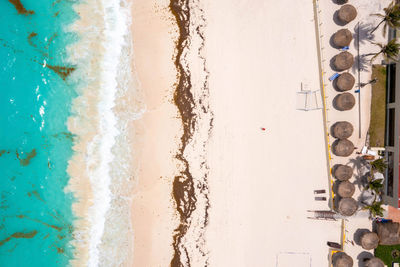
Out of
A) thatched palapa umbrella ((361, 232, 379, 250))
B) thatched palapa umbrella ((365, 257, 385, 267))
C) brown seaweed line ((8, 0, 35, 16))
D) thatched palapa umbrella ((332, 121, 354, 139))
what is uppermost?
brown seaweed line ((8, 0, 35, 16))

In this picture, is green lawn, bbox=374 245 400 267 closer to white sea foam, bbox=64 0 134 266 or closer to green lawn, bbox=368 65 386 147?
green lawn, bbox=368 65 386 147

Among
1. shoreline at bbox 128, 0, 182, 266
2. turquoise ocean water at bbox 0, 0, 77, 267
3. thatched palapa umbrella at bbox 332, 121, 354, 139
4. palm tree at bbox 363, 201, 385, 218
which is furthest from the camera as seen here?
turquoise ocean water at bbox 0, 0, 77, 267

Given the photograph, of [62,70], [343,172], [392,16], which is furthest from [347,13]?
[62,70]

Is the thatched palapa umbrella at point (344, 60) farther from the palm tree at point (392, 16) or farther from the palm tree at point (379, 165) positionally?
the palm tree at point (379, 165)

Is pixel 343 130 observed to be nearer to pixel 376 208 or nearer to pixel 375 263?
pixel 376 208

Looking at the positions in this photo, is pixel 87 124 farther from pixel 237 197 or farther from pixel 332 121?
pixel 332 121

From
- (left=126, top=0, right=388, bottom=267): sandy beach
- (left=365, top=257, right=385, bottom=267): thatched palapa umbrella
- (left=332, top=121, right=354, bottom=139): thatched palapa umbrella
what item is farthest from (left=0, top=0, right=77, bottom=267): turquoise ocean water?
(left=365, top=257, right=385, bottom=267): thatched palapa umbrella

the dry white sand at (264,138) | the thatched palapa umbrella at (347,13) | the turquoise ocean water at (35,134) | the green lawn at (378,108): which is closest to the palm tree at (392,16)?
the thatched palapa umbrella at (347,13)
